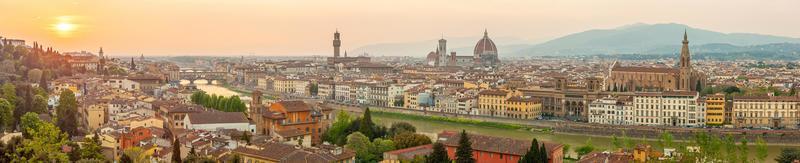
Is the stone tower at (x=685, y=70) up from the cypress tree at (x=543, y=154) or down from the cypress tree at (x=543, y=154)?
up

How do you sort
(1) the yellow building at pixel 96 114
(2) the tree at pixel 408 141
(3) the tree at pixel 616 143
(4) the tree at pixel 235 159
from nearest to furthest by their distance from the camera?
(4) the tree at pixel 235 159 → (2) the tree at pixel 408 141 → (3) the tree at pixel 616 143 → (1) the yellow building at pixel 96 114

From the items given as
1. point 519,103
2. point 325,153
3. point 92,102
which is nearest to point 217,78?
point 519,103

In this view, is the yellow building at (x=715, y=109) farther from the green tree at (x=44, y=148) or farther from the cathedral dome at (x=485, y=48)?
the cathedral dome at (x=485, y=48)

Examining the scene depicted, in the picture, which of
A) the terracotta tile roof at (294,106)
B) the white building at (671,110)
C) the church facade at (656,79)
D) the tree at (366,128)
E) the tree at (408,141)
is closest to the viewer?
the tree at (408,141)

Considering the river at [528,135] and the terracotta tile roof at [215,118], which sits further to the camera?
the river at [528,135]

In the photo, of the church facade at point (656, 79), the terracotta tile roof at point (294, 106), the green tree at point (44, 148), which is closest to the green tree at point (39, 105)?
the terracotta tile roof at point (294, 106)

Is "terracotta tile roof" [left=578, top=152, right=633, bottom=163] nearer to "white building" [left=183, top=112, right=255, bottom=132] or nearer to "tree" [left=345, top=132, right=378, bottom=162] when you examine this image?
"tree" [left=345, top=132, right=378, bottom=162]

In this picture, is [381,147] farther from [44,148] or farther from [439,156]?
[44,148]

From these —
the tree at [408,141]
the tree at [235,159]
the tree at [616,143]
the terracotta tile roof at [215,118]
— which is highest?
the terracotta tile roof at [215,118]
